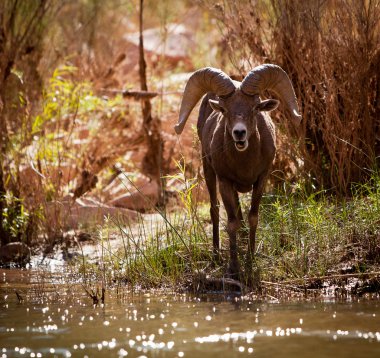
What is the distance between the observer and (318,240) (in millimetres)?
8695

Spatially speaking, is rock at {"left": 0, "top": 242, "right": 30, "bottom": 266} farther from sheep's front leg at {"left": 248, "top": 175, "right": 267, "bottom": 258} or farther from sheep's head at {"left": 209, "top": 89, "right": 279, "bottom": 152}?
sheep's head at {"left": 209, "top": 89, "right": 279, "bottom": 152}

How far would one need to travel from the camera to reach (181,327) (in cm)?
681

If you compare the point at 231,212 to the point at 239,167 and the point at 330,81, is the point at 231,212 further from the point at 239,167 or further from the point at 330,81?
the point at 330,81

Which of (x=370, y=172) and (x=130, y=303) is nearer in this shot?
(x=130, y=303)

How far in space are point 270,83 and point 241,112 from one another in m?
0.60

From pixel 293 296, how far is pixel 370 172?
8.75ft

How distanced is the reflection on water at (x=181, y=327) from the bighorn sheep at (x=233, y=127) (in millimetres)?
1213

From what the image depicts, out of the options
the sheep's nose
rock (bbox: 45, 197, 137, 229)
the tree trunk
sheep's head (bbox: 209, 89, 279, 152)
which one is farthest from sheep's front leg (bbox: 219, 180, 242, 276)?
the tree trunk

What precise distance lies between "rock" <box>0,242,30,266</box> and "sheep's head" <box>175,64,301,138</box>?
9.04 feet

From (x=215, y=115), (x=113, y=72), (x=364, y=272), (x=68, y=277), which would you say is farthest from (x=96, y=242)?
(x=113, y=72)

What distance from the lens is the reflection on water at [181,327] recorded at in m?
6.05

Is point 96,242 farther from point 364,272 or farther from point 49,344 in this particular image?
point 49,344

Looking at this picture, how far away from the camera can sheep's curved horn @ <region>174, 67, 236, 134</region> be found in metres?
8.86

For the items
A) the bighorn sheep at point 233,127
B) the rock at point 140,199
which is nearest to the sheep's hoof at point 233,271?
the bighorn sheep at point 233,127
